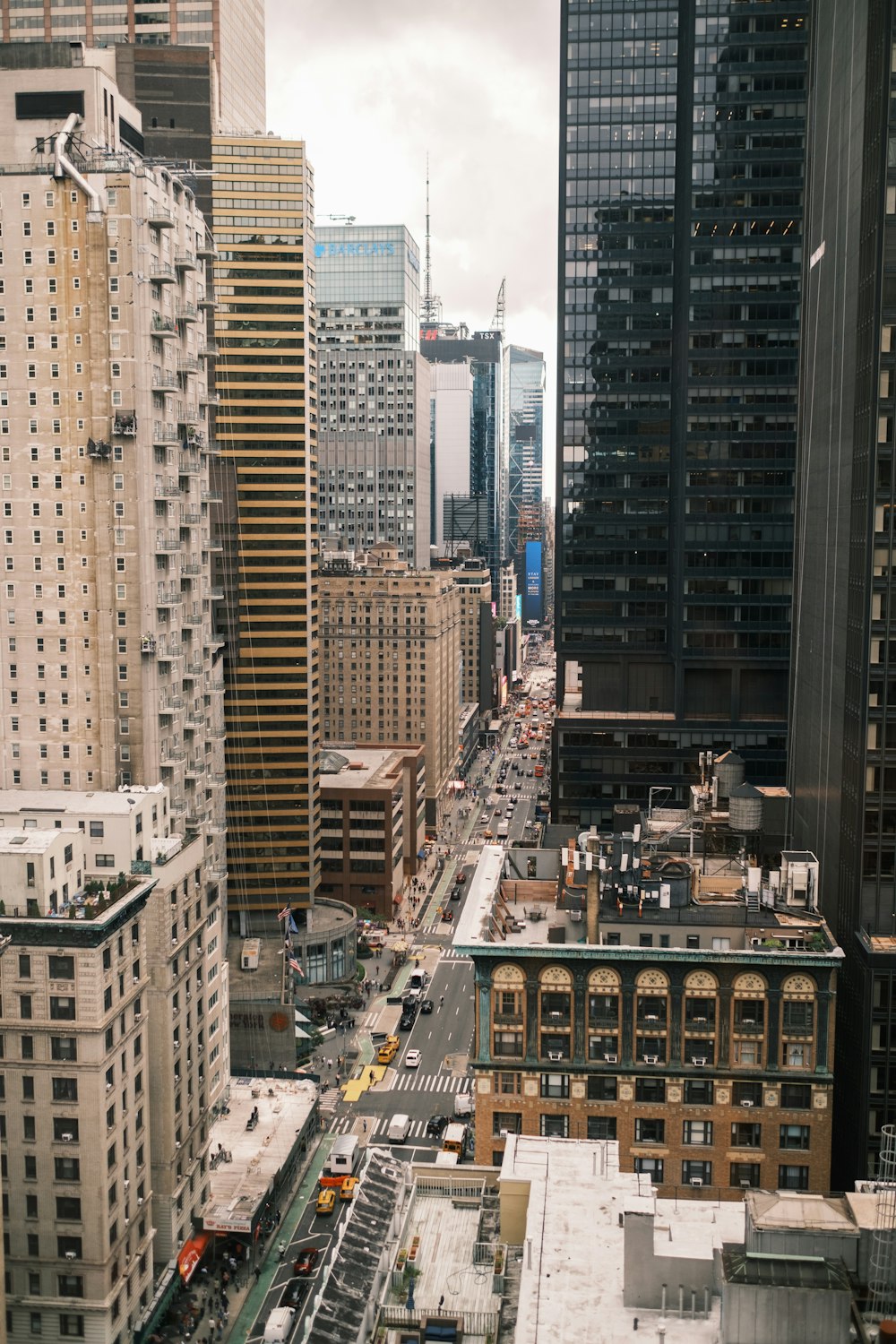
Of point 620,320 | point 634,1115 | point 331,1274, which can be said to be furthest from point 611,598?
point 331,1274

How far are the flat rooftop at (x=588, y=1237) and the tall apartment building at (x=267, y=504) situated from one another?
418 feet

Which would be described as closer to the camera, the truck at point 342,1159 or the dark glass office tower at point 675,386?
the truck at point 342,1159

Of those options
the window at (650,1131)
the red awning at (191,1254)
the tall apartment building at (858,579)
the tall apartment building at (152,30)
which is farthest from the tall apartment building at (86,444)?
the tall apartment building at (858,579)

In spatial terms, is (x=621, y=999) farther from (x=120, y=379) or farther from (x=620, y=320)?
(x=620, y=320)

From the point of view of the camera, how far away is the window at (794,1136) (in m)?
81.9

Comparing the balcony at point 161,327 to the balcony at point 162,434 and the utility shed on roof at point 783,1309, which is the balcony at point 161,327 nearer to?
the balcony at point 162,434

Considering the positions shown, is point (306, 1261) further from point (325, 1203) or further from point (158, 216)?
point (158, 216)

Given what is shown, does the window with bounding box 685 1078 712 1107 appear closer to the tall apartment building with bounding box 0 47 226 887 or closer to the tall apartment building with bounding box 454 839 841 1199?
the tall apartment building with bounding box 454 839 841 1199

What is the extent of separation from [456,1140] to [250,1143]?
18.9 metres

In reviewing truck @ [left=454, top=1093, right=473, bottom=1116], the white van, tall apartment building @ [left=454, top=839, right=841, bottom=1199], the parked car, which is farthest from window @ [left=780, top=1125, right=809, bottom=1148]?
truck @ [left=454, top=1093, right=473, bottom=1116]

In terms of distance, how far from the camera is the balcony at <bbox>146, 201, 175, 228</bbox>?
4387 inches

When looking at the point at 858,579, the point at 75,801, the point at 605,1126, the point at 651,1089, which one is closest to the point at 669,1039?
the point at 651,1089

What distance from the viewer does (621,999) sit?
8306 cm

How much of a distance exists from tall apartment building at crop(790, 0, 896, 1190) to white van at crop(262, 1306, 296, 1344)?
3826 cm
